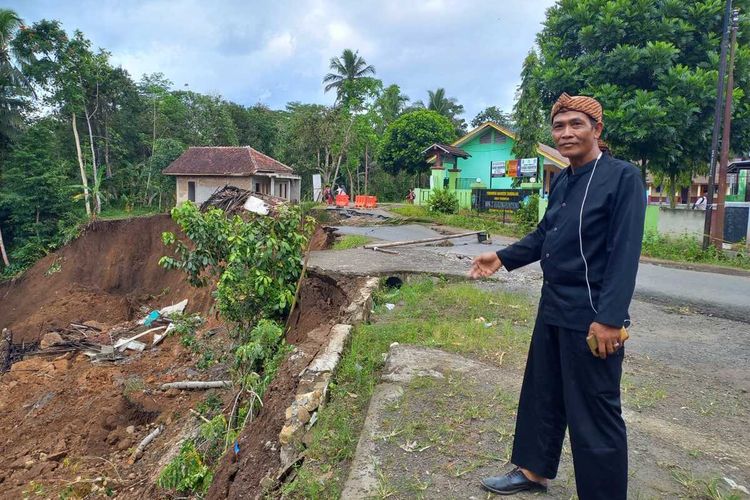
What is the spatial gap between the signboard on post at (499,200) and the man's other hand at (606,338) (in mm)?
17914

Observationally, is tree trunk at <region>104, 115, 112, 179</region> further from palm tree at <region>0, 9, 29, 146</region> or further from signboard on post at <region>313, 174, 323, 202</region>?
signboard on post at <region>313, 174, 323, 202</region>

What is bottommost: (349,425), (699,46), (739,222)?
(349,425)

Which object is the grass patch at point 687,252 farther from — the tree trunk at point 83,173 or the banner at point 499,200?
the tree trunk at point 83,173

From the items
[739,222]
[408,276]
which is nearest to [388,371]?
[408,276]

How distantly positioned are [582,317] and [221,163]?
27713 millimetres

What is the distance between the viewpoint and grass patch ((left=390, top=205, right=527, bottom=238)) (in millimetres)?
17062

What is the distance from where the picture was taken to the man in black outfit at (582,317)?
6.58ft

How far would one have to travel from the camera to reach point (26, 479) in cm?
636

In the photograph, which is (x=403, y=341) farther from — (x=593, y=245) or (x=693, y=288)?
(x=693, y=288)

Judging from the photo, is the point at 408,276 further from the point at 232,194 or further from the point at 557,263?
the point at 232,194

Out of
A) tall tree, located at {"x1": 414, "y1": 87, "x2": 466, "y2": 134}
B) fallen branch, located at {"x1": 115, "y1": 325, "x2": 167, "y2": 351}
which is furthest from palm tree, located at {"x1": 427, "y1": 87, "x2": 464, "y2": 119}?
fallen branch, located at {"x1": 115, "y1": 325, "x2": 167, "y2": 351}

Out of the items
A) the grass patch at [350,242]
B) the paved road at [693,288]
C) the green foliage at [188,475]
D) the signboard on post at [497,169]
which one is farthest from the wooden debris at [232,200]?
the signboard on post at [497,169]

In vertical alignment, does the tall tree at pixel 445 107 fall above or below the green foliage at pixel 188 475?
above

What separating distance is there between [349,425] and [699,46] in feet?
47.2
